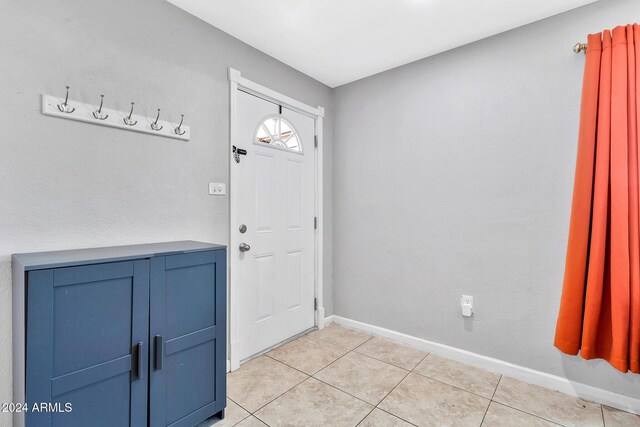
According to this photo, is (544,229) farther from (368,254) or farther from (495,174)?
(368,254)

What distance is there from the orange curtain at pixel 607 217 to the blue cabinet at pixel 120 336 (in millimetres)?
2137

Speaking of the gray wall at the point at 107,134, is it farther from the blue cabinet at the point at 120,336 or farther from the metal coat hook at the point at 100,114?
the blue cabinet at the point at 120,336

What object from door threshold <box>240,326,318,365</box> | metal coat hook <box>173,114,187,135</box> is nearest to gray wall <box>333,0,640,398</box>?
door threshold <box>240,326,318,365</box>

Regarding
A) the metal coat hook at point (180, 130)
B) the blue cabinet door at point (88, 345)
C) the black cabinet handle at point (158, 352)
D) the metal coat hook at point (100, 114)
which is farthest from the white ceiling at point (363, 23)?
the black cabinet handle at point (158, 352)

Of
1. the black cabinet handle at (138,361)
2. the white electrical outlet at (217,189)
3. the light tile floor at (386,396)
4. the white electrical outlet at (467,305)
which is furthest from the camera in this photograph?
the white electrical outlet at (467,305)

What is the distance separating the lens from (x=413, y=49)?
2451 millimetres

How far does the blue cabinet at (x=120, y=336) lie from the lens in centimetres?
116

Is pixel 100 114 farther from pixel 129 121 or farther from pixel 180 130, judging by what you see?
pixel 180 130

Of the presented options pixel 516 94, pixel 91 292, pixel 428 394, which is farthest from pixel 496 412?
pixel 91 292

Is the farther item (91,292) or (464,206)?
(464,206)

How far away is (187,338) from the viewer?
1.57 meters

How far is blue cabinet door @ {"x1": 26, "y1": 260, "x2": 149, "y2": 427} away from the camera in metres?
1.15

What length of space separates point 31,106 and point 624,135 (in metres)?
3.11

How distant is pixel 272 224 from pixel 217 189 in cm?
61
